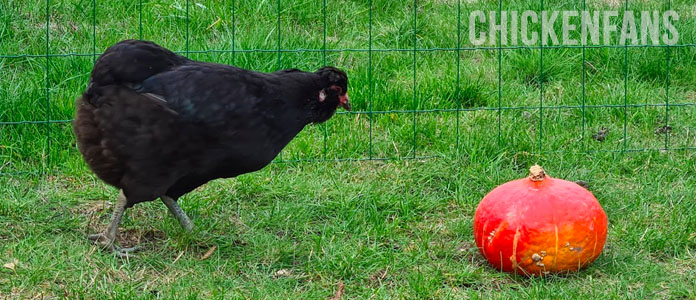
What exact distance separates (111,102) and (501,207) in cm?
184

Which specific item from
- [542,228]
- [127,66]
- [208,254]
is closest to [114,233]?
[208,254]

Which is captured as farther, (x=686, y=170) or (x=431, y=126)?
(x=431, y=126)

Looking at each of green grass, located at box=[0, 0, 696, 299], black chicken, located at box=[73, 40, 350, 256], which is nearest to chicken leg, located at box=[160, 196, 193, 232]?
green grass, located at box=[0, 0, 696, 299]

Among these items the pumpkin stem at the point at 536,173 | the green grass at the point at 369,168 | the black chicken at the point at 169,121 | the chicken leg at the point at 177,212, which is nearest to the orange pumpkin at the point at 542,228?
the pumpkin stem at the point at 536,173

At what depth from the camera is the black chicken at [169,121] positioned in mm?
4059

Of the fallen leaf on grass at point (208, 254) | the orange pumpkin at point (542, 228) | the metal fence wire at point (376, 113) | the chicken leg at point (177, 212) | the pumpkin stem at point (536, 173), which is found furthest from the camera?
the metal fence wire at point (376, 113)

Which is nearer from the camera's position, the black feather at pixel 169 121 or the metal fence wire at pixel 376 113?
the black feather at pixel 169 121

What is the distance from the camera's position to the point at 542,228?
395 centimetres

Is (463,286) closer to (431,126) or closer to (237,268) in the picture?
(237,268)

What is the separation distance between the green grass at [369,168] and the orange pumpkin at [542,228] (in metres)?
0.10

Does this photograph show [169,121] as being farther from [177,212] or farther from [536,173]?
[536,173]

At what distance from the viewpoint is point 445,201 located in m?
5.09

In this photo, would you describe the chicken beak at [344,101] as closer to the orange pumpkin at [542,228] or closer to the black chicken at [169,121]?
the black chicken at [169,121]

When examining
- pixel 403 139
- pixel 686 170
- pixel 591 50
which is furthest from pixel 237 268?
pixel 591 50
